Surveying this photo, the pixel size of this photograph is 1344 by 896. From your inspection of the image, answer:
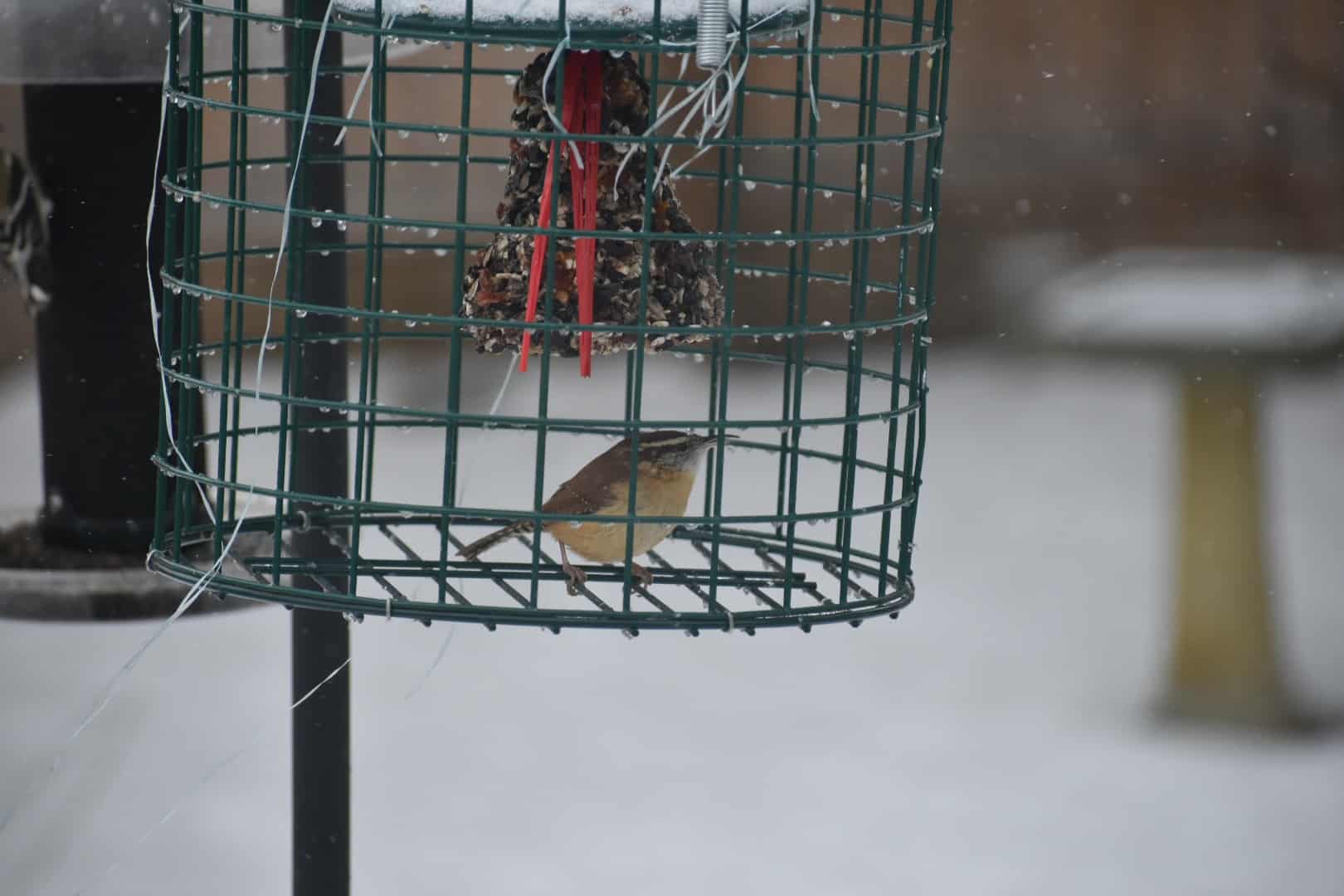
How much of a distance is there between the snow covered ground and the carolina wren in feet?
13.8

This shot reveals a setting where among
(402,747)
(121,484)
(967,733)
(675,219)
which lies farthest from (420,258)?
(675,219)

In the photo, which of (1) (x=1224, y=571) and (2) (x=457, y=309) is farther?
(1) (x=1224, y=571)

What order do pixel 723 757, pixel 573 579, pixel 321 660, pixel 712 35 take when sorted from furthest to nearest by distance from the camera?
pixel 723 757 < pixel 321 660 < pixel 573 579 < pixel 712 35

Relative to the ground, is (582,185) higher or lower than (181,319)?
higher

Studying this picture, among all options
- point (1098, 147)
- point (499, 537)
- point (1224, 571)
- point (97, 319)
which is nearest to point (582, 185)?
point (499, 537)

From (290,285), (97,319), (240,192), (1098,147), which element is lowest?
(97,319)

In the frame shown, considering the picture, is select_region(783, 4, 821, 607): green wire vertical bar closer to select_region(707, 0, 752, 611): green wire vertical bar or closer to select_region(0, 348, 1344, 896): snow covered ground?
select_region(707, 0, 752, 611): green wire vertical bar

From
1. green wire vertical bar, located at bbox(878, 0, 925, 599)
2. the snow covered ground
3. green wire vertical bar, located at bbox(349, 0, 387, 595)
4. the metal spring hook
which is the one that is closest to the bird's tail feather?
green wire vertical bar, located at bbox(349, 0, 387, 595)

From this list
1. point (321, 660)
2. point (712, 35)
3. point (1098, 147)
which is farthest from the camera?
point (1098, 147)

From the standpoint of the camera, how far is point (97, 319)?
3.14 metres

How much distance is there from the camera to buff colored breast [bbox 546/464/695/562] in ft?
8.07

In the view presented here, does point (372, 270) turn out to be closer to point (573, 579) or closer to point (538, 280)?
point (538, 280)

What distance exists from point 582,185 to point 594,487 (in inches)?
17.0

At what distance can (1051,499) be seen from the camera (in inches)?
473
